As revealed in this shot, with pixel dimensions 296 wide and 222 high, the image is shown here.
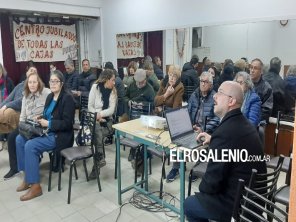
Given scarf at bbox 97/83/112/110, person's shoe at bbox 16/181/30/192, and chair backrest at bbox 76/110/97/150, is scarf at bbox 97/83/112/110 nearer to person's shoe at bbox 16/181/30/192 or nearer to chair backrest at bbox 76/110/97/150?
chair backrest at bbox 76/110/97/150

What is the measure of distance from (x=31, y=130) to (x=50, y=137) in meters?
0.21

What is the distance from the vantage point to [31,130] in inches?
115

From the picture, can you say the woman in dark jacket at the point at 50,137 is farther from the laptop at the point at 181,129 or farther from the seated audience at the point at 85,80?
the seated audience at the point at 85,80

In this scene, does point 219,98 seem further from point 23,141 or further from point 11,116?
point 11,116

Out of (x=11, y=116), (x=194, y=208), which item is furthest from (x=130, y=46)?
(x=194, y=208)

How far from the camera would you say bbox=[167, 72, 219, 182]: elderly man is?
286cm

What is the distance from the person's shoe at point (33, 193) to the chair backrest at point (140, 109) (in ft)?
4.37

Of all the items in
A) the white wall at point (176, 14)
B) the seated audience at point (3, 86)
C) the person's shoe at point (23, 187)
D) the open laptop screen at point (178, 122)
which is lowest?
the person's shoe at point (23, 187)

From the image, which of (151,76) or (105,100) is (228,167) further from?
(151,76)

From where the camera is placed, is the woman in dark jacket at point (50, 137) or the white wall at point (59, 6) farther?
the white wall at point (59, 6)

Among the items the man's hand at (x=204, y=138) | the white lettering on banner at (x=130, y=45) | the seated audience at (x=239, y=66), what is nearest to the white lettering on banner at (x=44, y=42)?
the white lettering on banner at (x=130, y=45)

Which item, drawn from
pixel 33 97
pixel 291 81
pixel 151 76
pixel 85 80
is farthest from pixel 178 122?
pixel 85 80

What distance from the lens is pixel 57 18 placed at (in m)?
6.00

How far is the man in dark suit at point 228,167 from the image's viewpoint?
5.53 ft
